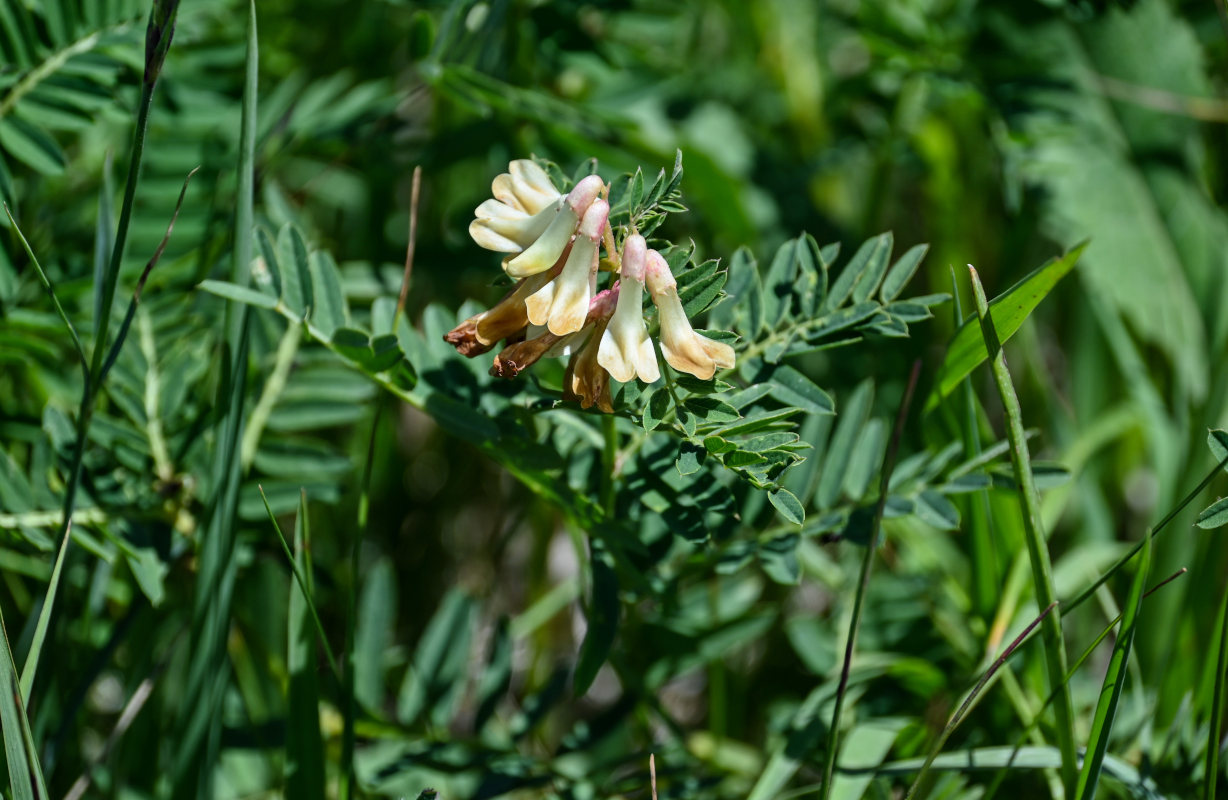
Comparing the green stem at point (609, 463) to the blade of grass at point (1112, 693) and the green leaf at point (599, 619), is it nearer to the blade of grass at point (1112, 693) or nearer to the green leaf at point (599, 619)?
the green leaf at point (599, 619)

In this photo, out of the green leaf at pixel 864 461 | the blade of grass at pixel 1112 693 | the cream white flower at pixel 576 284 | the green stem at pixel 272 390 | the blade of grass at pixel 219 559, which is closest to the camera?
the cream white flower at pixel 576 284

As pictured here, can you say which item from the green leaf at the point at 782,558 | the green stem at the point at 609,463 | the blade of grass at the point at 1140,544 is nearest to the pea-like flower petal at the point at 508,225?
the green stem at the point at 609,463

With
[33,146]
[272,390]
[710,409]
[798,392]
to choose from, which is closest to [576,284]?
[710,409]

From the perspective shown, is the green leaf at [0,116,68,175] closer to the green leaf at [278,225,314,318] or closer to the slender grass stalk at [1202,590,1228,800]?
the green leaf at [278,225,314,318]

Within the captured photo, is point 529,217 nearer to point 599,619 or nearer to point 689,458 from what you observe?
point 689,458

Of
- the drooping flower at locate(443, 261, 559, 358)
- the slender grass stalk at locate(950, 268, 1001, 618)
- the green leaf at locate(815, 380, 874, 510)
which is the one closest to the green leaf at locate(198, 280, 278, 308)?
the drooping flower at locate(443, 261, 559, 358)

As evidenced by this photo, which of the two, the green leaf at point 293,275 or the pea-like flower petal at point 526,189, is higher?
the pea-like flower petal at point 526,189
